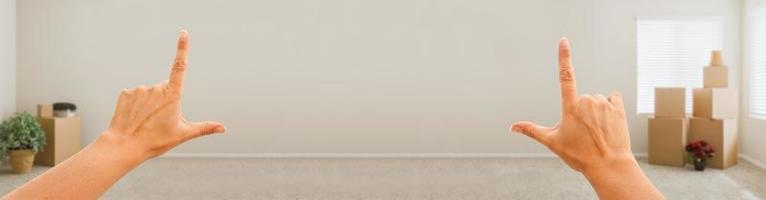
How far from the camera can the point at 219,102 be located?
5.35 m

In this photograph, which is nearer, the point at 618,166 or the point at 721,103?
the point at 618,166

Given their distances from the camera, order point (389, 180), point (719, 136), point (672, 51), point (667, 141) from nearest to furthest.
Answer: point (389, 180), point (719, 136), point (667, 141), point (672, 51)

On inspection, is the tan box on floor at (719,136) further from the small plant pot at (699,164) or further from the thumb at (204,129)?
the thumb at (204,129)

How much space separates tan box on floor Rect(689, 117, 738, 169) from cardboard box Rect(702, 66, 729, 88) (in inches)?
12.8

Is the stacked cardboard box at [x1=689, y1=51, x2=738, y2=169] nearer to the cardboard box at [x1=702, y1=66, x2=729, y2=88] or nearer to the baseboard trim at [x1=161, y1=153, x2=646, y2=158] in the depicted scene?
the cardboard box at [x1=702, y1=66, x2=729, y2=88]

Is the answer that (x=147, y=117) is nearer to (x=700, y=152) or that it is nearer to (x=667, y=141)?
(x=700, y=152)

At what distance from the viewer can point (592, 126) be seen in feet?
2.79

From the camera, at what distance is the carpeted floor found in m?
3.61

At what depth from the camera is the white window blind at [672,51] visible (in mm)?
5238

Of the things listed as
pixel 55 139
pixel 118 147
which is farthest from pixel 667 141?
pixel 55 139

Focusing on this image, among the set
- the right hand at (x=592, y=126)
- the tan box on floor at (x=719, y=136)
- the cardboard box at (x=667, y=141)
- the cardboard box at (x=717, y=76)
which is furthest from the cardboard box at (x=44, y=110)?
the cardboard box at (x=717, y=76)

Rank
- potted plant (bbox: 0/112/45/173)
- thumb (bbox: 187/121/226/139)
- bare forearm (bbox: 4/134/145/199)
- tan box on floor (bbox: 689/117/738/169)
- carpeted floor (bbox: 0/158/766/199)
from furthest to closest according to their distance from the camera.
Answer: tan box on floor (bbox: 689/117/738/169)
potted plant (bbox: 0/112/45/173)
carpeted floor (bbox: 0/158/766/199)
thumb (bbox: 187/121/226/139)
bare forearm (bbox: 4/134/145/199)

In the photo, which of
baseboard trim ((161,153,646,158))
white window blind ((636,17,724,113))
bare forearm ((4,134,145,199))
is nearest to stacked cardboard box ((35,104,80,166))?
baseboard trim ((161,153,646,158))

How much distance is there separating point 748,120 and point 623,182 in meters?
5.19
